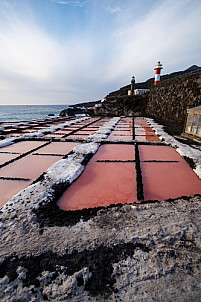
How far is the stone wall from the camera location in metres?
7.37

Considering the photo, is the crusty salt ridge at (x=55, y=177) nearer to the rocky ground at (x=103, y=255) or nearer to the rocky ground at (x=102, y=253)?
the rocky ground at (x=102, y=253)

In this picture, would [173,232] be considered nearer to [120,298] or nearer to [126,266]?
[126,266]

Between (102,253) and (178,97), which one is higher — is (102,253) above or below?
below

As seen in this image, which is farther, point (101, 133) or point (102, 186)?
point (101, 133)

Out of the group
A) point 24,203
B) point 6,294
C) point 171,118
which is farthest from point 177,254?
point 171,118

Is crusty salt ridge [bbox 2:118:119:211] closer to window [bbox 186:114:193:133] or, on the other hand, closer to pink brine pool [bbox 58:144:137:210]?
pink brine pool [bbox 58:144:137:210]

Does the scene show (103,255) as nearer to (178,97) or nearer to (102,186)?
(102,186)

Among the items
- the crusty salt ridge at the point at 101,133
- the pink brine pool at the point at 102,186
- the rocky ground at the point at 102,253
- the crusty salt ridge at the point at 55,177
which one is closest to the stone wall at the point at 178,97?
the crusty salt ridge at the point at 101,133

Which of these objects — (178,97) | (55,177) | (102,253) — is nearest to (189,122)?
(178,97)

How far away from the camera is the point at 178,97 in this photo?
29.2 ft

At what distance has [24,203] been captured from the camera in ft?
5.08

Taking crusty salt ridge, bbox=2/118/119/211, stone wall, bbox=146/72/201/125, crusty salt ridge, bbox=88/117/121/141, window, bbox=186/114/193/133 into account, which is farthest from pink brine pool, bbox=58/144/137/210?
stone wall, bbox=146/72/201/125

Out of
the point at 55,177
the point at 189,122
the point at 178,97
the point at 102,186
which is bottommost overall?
the point at 102,186

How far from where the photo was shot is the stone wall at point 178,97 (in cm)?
737
